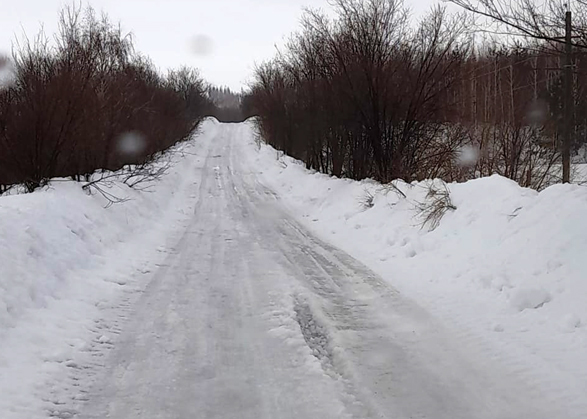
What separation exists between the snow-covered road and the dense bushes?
5.36 m

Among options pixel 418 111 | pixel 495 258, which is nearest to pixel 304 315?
pixel 495 258

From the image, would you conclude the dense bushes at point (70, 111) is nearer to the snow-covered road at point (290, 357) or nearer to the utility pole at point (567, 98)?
the snow-covered road at point (290, 357)

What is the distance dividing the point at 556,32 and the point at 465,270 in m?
3.20

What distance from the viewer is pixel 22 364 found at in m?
4.57

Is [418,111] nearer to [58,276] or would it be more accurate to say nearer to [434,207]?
[434,207]

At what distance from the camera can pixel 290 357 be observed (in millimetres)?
4820

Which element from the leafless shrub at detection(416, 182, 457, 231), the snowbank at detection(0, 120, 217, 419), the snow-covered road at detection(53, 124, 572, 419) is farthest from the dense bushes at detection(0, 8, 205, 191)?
the leafless shrub at detection(416, 182, 457, 231)

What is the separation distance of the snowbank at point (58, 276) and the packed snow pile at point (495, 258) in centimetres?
379

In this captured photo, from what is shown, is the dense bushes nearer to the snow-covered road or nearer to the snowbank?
the snowbank

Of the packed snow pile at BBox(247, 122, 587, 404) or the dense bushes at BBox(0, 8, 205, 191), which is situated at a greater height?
the dense bushes at BBox(0, 8, 205, 191)

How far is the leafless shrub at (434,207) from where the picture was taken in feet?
30.9

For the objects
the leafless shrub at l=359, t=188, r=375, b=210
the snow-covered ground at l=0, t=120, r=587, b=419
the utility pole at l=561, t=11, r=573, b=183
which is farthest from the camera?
the leafless shrub at l=359, t=188, r=375, b=210

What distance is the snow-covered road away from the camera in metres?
3.96

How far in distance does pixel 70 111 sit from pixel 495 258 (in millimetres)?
9554
